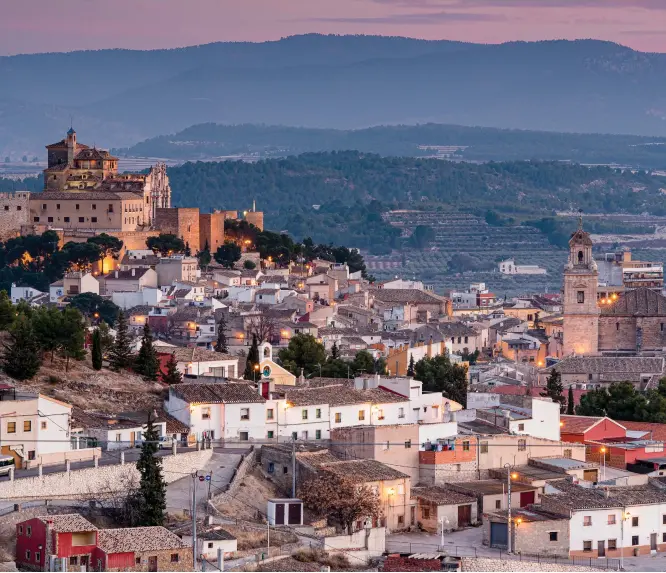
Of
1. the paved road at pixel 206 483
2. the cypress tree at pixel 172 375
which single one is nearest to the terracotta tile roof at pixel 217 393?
the paved road at pixel 206 483

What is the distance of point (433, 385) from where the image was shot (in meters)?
46.5

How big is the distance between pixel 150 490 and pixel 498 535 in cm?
601

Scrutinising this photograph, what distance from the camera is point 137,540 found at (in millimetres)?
28188

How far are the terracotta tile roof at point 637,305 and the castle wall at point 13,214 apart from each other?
2258 cm

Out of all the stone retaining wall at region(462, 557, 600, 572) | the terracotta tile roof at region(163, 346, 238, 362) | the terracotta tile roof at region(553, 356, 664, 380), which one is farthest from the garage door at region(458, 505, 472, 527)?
the terracotta tile roof at region(553, 356, 664, 380)

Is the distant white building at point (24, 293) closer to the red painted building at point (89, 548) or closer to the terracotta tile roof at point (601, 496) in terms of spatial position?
the terracotta tile roof at point (601, 496)

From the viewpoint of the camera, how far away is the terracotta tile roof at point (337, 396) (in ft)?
124

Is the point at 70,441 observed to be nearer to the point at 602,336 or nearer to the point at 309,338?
the point at 309,338

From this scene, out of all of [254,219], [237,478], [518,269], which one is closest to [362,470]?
[237,478]

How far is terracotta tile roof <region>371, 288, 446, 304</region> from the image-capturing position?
74812 mm

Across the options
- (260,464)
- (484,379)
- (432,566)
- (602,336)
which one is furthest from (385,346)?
(432,566)

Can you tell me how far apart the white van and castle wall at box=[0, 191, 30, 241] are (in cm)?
4279

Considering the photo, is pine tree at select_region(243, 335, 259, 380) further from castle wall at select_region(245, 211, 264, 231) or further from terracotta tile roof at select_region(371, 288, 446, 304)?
castle wall at select_region(245, 211, 264, 231)

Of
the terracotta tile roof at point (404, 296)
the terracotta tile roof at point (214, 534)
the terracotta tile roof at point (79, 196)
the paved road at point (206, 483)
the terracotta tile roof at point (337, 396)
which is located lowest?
the terracotta tile roof at point (214, 534)
